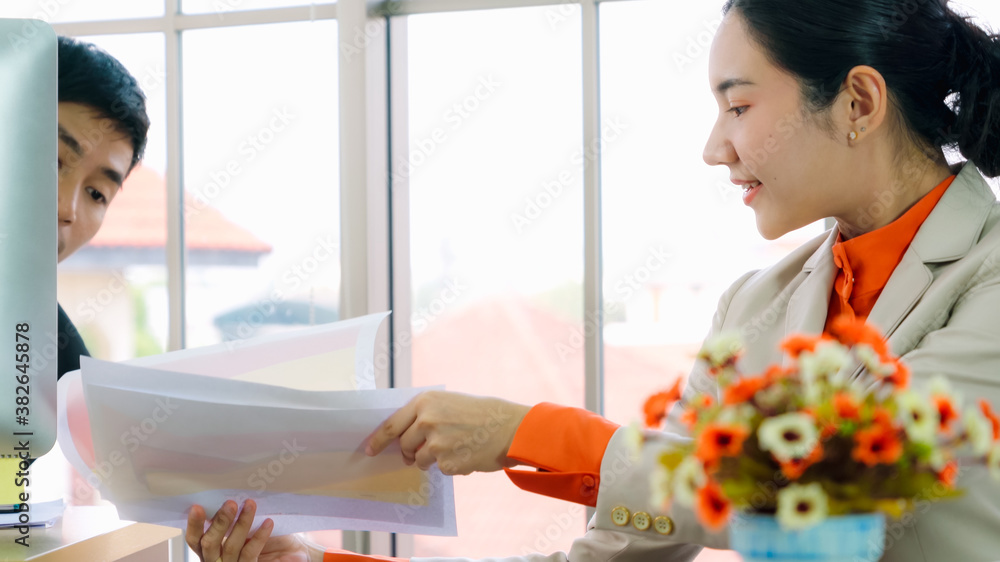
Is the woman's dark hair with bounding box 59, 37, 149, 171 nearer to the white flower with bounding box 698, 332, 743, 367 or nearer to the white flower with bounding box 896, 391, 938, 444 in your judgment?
the white flower with bounding box 698, 332, 743, 367

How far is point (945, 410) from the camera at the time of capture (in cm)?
53

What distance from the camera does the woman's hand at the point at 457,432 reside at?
1.01 meters

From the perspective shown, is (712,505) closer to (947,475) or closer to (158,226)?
(947,475)

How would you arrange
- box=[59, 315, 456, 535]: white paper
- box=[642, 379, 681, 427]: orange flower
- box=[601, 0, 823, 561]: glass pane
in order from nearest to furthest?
box=[642, 379, 681, 427]: orange flower
box=[59, 315, 456, 535]: white paper
box=[601, 0, 823, 561]: glass pane

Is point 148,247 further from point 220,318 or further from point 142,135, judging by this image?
point 142,135

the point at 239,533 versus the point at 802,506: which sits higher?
the point at 802,506

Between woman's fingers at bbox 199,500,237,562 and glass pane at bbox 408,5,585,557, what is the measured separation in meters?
1.61

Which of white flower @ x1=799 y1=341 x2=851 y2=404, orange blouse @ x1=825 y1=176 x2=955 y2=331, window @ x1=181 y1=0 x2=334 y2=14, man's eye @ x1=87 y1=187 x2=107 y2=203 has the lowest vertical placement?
white flower @ x1=799 y1=341 x2=851 y2=404

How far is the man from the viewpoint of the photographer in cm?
136

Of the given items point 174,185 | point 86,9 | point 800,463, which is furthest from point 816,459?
point 86,9

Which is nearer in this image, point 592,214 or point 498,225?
point 592,214

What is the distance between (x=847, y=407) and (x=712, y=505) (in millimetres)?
111

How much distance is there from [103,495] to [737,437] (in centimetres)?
71

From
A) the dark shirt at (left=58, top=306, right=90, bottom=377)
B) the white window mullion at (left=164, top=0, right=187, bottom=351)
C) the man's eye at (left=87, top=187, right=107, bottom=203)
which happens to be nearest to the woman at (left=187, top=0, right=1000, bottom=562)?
the dark shirt at (left=58, top=306, right=90, bottom=377)
